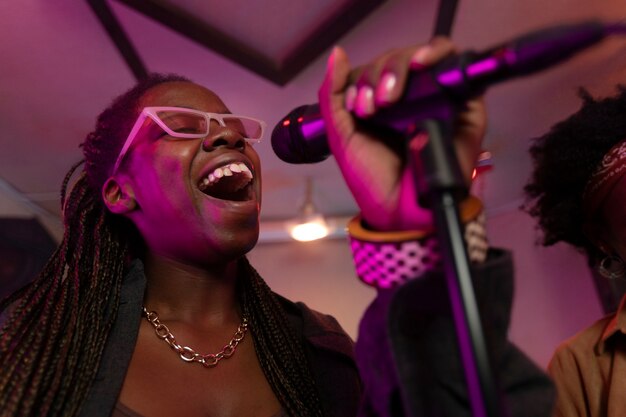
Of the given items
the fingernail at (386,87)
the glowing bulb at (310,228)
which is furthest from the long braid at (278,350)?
the glowing bulb at (310,228)

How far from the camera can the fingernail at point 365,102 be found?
2.29 feet

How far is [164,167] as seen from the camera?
1.25m

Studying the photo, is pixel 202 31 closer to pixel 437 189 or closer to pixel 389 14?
pixel 389 14

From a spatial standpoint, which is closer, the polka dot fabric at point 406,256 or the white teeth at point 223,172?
the polka dot fabric at point 406,256

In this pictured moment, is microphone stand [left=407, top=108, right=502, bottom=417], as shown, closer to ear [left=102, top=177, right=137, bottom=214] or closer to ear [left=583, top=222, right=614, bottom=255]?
ear [left=102, top=177, right=137, bottom=214]

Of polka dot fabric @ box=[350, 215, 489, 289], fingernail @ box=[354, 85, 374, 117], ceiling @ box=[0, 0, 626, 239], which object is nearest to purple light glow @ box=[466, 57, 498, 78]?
fingernail @ box=[354, 85, 374, 117]

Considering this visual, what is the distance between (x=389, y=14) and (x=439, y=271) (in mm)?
2235

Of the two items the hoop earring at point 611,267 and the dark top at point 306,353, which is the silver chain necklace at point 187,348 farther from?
the hoop earring at point 611,267

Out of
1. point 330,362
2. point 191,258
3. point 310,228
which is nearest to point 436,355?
point 330,362

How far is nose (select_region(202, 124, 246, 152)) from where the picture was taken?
129 cm

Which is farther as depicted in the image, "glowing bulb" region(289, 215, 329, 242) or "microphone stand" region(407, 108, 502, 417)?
"glowing bulb" region(289, 215, 329, 242)

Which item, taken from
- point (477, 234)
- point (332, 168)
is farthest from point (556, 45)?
point (332, 168)

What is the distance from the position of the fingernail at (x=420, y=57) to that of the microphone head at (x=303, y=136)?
19cm

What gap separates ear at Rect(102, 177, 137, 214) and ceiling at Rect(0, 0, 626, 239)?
1526 millimetres
